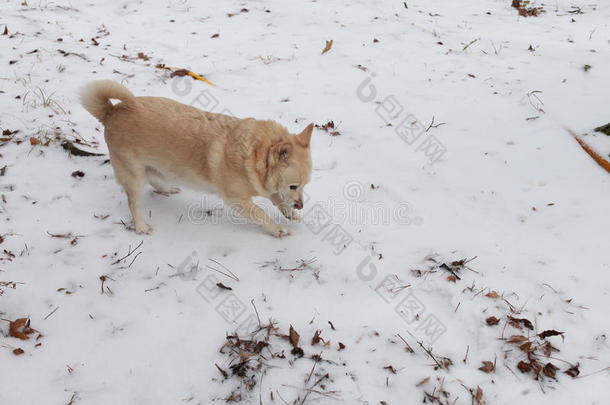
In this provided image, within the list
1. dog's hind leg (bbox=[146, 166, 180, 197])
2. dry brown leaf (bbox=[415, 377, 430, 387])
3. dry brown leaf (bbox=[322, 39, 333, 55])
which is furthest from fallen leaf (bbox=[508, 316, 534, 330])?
dry brown leaf (bbox=[322, 39, 333, 55])

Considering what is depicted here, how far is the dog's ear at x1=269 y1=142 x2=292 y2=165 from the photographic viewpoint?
2.90 m

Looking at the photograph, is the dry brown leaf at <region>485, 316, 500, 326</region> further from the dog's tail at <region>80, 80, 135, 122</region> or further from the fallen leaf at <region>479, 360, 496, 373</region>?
the dog's tail at <region>80, 80, 135, 122</region>

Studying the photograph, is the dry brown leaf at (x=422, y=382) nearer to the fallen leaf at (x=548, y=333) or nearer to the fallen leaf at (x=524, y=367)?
the fallen leaf at (x=524, y=367)

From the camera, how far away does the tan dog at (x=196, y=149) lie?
3066 mm

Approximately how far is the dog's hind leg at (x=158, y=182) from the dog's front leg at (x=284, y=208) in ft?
3.17

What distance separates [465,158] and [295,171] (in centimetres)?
198

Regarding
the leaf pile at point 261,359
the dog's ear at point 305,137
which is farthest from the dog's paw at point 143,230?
the dog's ear at point 305,137

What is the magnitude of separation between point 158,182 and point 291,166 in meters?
1.36

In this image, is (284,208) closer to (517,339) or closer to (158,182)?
(158,182)

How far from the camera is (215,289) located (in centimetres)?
276

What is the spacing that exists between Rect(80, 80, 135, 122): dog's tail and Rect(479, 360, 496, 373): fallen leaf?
306 cm

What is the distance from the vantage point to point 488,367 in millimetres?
2252

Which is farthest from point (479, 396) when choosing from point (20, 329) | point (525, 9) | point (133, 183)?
point (525, 9)

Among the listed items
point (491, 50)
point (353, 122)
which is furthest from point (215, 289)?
point (491, 50)
